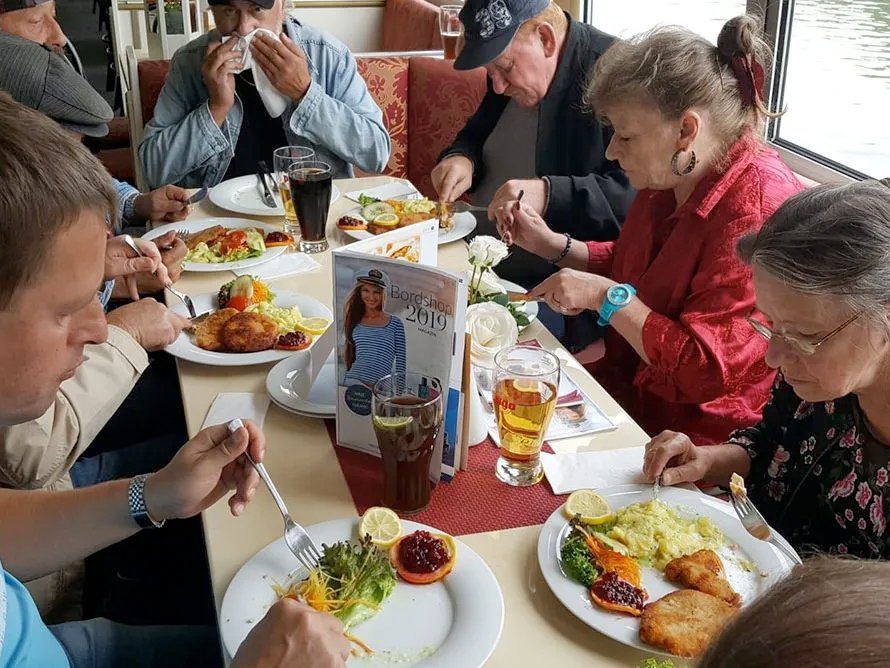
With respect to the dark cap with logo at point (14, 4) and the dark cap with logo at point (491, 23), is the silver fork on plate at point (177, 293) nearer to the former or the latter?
the dark cap with logo at point (14, 4)

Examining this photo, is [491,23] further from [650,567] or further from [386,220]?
[650,567]

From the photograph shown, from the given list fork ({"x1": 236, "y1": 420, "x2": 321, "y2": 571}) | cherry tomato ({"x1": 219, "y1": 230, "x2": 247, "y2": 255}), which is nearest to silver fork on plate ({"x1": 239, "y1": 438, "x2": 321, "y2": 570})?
fork ({"x1": 236, "y1": 420, "x2": 321, "y2": 571})

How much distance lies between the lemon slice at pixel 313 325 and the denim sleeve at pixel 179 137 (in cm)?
114

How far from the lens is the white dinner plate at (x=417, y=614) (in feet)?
3.01

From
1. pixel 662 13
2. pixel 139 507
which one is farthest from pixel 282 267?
pixel 662 13

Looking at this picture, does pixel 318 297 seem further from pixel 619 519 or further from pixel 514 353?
pixel 619 519

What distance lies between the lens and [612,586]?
100 centimetres

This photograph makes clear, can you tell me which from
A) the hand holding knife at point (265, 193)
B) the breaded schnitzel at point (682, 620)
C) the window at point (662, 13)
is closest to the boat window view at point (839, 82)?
the window at point (662, 13)

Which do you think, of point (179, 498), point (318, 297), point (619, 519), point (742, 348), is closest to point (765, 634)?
point (619, 519)

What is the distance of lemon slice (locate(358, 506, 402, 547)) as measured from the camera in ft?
3.54

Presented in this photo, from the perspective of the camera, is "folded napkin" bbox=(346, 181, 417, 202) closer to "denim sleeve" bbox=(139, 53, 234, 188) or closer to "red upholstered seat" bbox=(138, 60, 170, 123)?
"denim sleeve" bbox=(139, 53, 234, 188)

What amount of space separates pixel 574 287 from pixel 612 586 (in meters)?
0.80

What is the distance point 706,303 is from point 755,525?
1.94ft

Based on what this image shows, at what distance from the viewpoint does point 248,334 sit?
158cm
